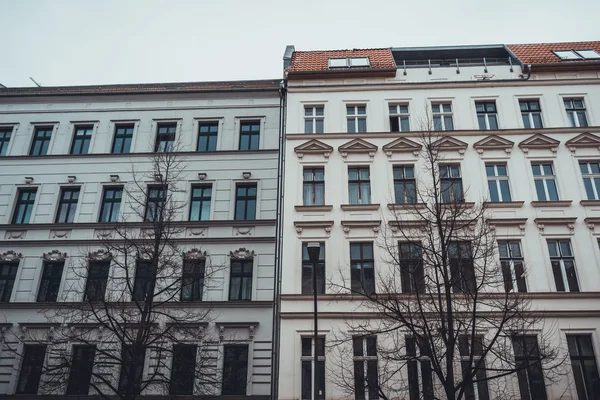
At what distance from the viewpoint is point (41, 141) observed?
82.9 feet

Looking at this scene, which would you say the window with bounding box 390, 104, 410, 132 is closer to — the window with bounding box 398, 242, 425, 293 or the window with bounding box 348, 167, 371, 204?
the window with bounding box 348, 167, 371, 204

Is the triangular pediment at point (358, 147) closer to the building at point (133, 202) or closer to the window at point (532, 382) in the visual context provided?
the building at point (133, 202)

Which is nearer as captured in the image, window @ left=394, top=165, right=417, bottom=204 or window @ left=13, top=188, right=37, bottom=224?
window @ left=394, top=165, right=417, bottom=204

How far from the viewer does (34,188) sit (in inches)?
941

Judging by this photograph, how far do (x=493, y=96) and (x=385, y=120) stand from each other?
5.41 metres

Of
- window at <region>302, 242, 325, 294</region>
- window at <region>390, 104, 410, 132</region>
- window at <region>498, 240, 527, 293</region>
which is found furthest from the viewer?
window at <region>390, 104, 410, 132</region>

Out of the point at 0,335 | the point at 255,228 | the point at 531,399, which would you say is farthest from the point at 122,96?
the point at 531,399

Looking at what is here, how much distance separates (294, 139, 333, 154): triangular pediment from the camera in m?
22.7

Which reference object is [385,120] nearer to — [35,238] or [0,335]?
[35,238]

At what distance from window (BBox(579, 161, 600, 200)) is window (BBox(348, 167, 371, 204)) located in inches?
371

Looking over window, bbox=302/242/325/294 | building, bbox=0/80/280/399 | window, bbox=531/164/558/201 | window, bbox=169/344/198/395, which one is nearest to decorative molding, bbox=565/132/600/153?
window, bbox=531/164/558/201

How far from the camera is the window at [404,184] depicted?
70.4 feet

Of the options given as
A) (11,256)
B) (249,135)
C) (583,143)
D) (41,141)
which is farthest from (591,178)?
(41,141)

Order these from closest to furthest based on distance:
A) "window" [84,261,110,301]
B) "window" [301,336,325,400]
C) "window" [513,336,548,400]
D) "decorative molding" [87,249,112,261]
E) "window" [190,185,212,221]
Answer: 1. "window" [513,336,548,400]
2. "window" [301,336,325,400]
3. "window" [84,261,110,301]
4. "decorative molding" [87,249,112,261]
5. "window" [190,185,212,221]
